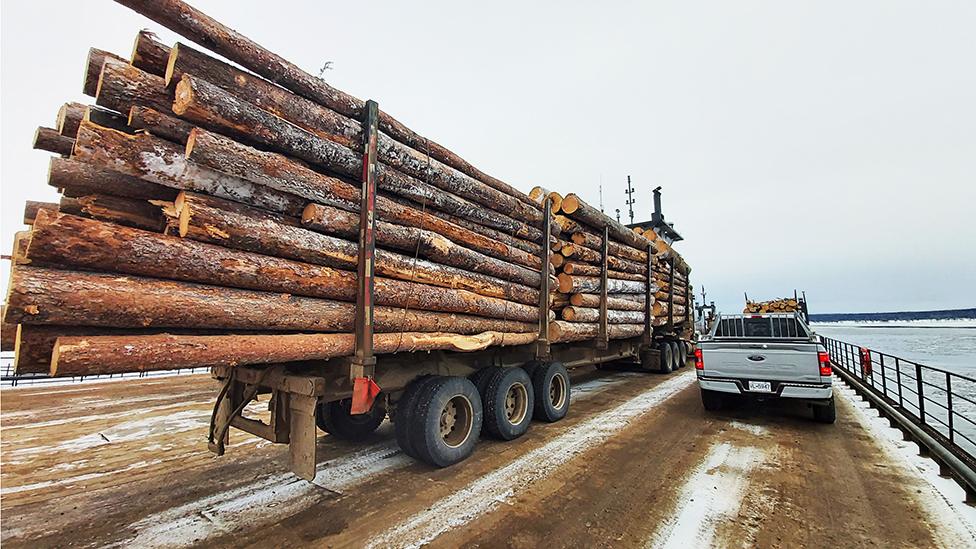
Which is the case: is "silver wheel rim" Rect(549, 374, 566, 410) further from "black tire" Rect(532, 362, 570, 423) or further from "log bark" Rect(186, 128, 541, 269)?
"log bark" Rect(186, 128, 541, 269)

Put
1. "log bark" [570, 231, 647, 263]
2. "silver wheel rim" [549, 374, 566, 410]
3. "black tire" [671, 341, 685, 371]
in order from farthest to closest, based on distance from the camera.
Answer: "black tire" [671, 341, 685, 371]
"log bark" [570, 231, 647, 263]
"silver wheel rim" [549, 374, 566, 410]

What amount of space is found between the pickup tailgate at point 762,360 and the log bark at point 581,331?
211 cm

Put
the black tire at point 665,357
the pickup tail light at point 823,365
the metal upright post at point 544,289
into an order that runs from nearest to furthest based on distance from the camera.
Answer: the pickup tail light at point 823,365, the metal upright post at point 544,289, the black tire at point 665,357

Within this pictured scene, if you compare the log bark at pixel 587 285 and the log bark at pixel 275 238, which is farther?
the log bark at pixel 587 285

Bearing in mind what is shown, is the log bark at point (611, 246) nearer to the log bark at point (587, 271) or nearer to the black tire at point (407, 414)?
the log bark at point (587, 271)

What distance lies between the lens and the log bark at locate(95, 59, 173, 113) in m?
3.09

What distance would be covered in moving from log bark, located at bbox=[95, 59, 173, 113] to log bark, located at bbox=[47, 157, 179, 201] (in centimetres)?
53

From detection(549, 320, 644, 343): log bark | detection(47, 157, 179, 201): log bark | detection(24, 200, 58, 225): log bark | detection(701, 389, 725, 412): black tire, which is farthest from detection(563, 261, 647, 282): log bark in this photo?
detection(24, 200, 58, 225): log bark

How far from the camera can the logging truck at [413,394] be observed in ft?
13.8

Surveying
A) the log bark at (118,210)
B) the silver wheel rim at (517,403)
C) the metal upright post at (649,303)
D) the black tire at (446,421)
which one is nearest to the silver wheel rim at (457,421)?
the black tire at (446,421)

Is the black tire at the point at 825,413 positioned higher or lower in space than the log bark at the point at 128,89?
lower

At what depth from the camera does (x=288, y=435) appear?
4.45 metres

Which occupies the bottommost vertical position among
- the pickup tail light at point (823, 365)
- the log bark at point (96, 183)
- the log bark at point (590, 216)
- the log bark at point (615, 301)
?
the pickup tail light at point (823, 365)

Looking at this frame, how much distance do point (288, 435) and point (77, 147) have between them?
3.06 m
